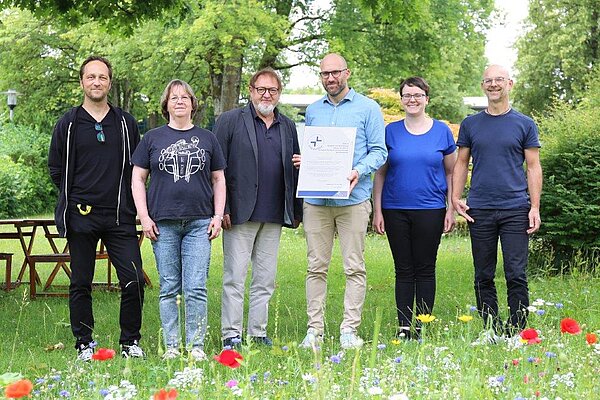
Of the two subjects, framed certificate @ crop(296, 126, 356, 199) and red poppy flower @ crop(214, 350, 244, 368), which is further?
framed certificate @ crop(296, 126, 356, 199)

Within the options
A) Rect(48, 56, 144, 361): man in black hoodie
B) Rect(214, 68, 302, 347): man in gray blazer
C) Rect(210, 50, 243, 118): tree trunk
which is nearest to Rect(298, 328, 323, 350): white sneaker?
Rect(214, 68, 302, 347): man in gray blazer

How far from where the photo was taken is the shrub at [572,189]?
Answer: 11.0m

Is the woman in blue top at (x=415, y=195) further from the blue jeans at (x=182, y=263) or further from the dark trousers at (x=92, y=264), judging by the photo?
the dark trousers at (x=92, y=264)

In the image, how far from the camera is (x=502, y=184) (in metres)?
6.35

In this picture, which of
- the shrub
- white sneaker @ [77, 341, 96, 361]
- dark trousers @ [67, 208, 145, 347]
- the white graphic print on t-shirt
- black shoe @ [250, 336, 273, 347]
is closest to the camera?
white sneaker @ [77, 341, 96, 361]

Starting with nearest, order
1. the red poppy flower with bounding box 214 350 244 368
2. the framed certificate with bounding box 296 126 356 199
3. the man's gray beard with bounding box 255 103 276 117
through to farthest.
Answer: the red poppy flower with bounding box 214 350 244 368 → the framed certificate with bounding box 296 126 356 199 → the man's gray beard with bounding box 255 103 276 117

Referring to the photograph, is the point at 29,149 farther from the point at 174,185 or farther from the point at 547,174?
the point at 174,185

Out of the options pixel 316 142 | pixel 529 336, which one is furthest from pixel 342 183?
pixel 529 336

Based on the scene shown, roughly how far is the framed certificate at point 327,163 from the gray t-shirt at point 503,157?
3.15ft

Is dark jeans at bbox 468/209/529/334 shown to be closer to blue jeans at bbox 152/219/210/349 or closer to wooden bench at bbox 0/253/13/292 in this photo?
blue jeans at bbox 152/219/210/349

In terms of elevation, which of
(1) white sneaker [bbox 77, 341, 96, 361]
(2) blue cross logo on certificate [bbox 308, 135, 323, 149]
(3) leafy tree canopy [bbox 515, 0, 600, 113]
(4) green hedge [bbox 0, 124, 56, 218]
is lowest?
(4) green hedge [bbox 0, 124, 56, 218]

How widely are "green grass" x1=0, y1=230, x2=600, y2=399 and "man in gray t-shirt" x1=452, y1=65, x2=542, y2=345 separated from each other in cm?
44

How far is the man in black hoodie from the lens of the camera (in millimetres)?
6035

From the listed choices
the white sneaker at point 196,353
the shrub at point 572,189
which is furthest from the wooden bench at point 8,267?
the shrub at point 572,189
